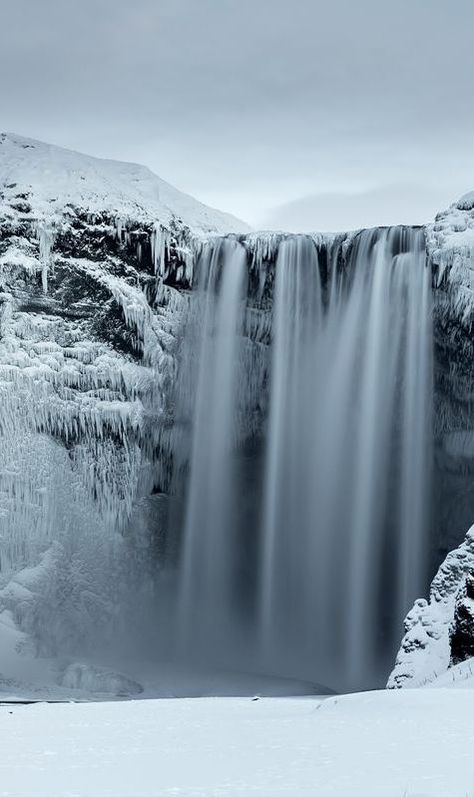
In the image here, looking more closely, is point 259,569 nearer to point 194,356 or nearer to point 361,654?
point 361,654

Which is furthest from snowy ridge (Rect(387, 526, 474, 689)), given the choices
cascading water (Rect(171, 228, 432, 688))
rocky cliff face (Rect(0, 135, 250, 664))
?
rocky cliff face (Rect(0, 135, 250, 664))

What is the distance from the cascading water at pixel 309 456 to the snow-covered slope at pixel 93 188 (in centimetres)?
242

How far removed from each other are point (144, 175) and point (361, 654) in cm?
1925

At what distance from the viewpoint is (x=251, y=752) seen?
30.0 ft

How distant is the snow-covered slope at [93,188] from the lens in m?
37.2

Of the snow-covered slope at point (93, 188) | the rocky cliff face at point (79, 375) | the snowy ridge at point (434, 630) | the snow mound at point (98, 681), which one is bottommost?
the snow mound at point (98, 681)

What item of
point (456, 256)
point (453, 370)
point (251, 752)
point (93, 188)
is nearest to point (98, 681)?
point (453, 370)

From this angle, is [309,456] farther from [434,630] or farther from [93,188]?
[434,630]

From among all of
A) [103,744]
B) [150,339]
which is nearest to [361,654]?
[150,339]

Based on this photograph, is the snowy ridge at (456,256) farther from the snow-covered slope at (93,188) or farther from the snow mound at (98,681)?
the snow mound at (98,681)

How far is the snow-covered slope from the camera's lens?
1465 inches

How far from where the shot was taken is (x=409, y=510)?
36.0 metres

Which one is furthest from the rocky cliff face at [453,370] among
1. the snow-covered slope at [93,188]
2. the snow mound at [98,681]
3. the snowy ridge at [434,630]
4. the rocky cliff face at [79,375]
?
the snow mound at [98,681]

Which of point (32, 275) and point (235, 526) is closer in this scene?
point (32, 275)
